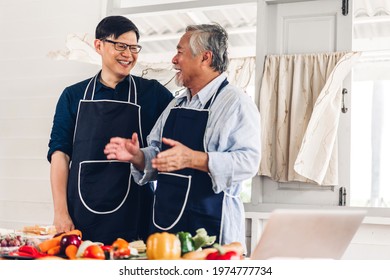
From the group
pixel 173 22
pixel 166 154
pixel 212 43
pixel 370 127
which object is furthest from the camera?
pixel 173 22

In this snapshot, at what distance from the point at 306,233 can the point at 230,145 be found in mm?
626

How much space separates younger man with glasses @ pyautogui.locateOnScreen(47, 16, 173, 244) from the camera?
2.03 meters

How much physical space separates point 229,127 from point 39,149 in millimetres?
1260

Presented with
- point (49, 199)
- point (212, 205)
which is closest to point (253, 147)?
point (212, 205)

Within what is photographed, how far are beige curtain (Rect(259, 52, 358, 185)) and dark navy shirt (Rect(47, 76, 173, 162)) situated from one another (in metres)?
0.51

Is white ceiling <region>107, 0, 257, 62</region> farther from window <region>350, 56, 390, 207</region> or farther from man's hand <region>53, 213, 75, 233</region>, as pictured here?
man's hand <region>53, 213, 75, 233</region>

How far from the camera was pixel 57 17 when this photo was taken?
271cm

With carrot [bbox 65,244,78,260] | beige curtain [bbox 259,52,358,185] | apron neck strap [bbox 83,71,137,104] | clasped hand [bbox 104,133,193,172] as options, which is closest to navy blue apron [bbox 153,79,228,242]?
clasped hand [bbox 104,133,193,172]

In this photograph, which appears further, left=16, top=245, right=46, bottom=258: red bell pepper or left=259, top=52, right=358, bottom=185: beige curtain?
left=259, top=52, right=358, bottom=185: beige curtain

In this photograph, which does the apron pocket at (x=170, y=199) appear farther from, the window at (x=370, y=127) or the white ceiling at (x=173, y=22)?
the white ceiling at (x=173, y=22)

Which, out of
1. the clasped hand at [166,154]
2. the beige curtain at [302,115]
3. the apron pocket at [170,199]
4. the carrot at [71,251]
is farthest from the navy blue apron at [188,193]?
the beige curtain at [302,115]

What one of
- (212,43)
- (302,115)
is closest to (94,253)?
(212,43)

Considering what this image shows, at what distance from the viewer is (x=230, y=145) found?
1669 millimetres

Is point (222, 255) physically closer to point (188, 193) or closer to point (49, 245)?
point (49, 245)
